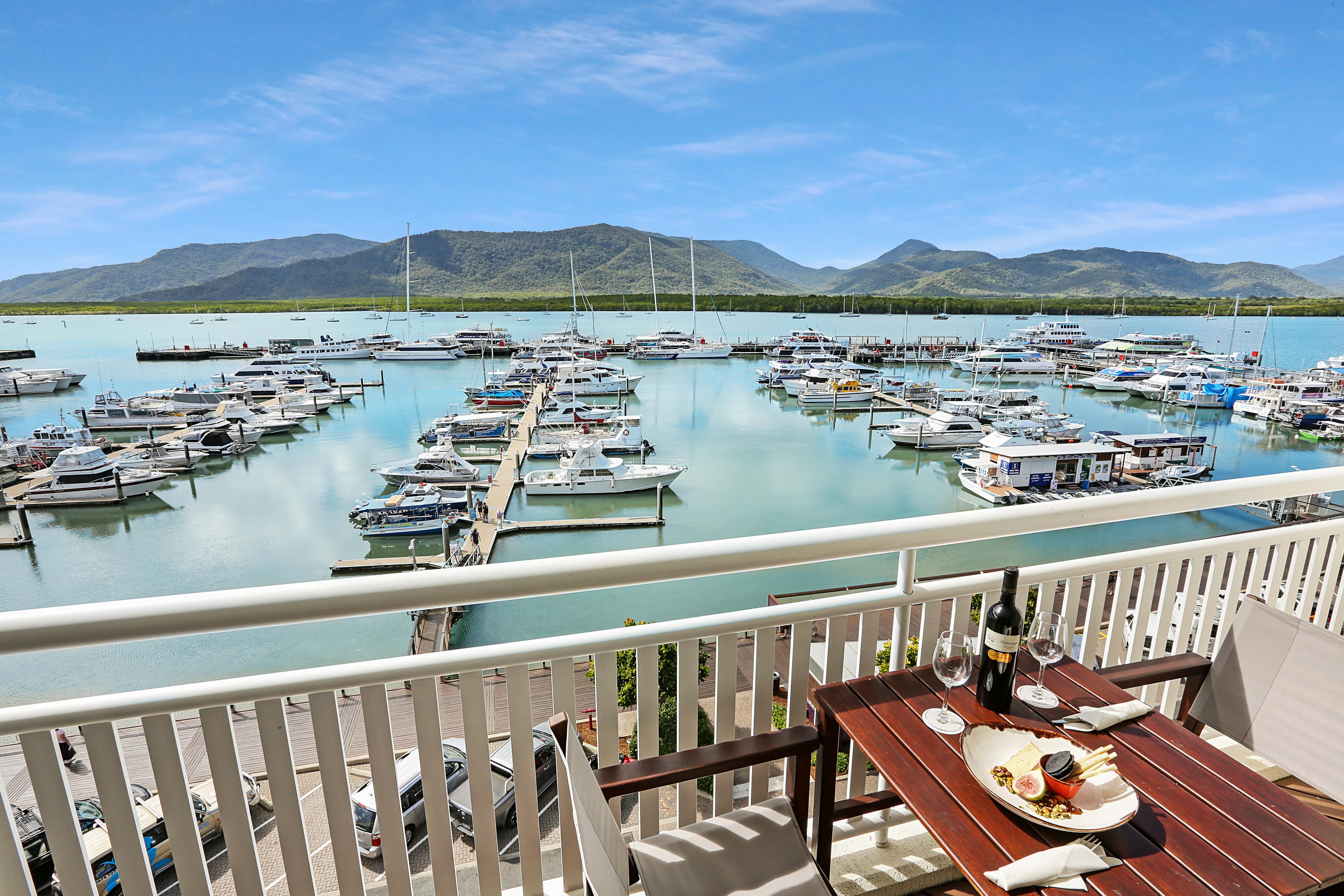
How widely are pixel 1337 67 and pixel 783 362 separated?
38.6 metres

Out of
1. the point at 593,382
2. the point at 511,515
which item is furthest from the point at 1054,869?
the point at 593,382

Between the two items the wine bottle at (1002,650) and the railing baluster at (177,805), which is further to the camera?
the wine bottle at (1002,650)

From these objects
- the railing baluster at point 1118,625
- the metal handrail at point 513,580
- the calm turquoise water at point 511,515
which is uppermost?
the metal handrail at point 513,580

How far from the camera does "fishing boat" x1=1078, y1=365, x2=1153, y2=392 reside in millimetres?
38531

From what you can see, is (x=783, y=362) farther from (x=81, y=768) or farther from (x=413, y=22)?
(x=81, y=768)

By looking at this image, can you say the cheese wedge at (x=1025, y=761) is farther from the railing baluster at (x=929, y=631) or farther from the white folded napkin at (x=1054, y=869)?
the railing baluster at (x=929, y=631)

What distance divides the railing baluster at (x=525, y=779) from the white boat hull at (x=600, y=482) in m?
17.4

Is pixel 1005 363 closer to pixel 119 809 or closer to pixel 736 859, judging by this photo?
pixel 736 859

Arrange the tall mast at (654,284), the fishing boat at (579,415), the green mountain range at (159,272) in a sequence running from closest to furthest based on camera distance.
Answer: the fishing boat at (579,415), the tall mast at (654,284), the green mountain range at (159,272)

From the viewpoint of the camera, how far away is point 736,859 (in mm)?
1287

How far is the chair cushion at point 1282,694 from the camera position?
1411 mm

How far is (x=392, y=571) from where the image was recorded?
14.9 meters

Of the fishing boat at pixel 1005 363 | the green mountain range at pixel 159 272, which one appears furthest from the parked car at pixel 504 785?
the green mountain range at pixel 159 272

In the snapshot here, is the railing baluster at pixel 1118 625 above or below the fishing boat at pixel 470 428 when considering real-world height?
above
